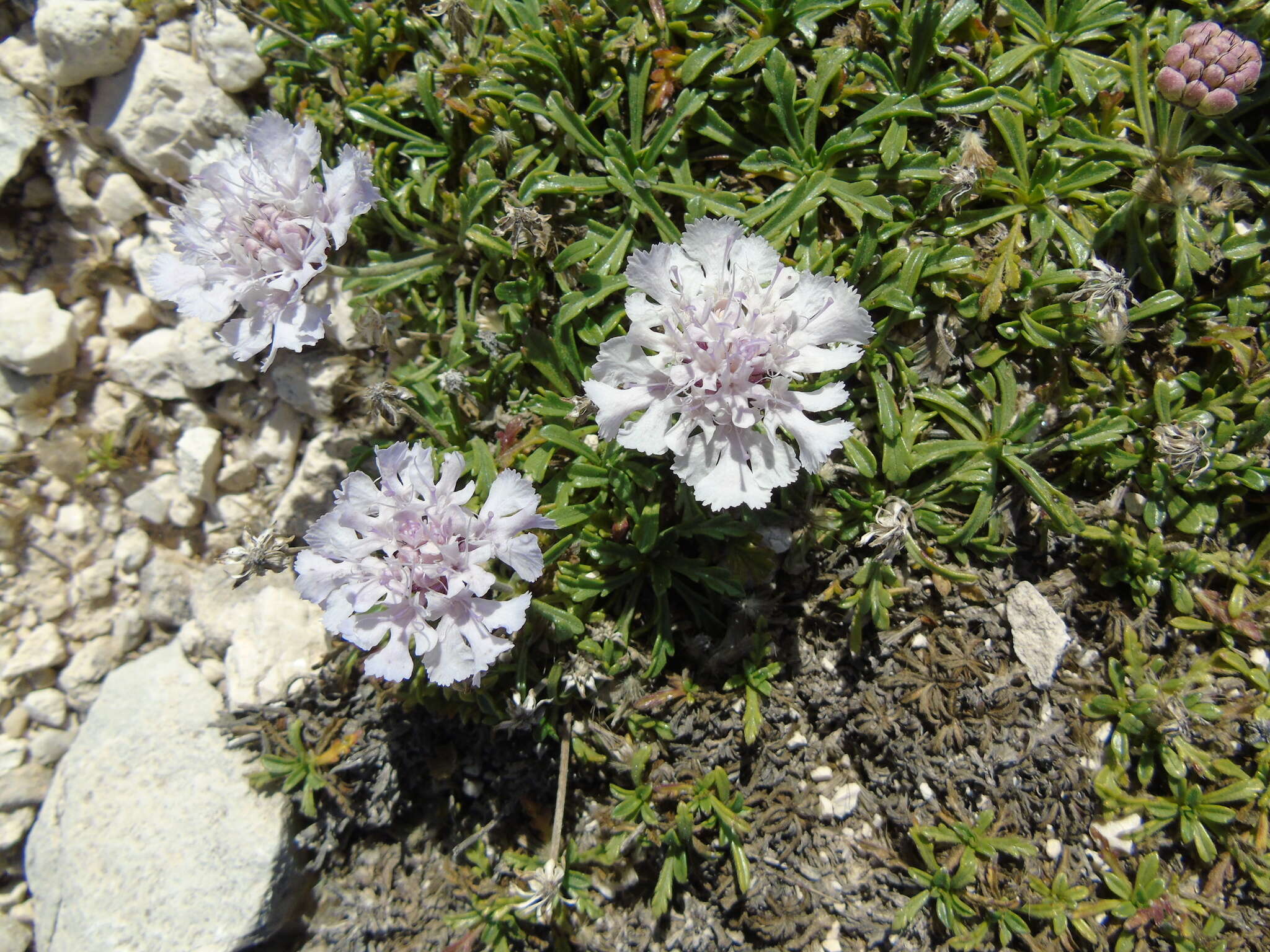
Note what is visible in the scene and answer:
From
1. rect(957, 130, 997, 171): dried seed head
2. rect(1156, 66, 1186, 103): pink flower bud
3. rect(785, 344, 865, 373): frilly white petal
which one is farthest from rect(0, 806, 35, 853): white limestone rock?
rect(1156, 66, 1186, 103): pink flower bud

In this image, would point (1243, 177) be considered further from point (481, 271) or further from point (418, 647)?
A: point (418, 647)

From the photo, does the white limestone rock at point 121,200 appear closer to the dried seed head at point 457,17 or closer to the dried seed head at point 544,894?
the dried seed head at point 457,17

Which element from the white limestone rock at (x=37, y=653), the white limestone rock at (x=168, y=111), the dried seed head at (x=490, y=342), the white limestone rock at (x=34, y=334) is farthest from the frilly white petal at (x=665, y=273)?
the white limestone rock at (x=37, y=653)

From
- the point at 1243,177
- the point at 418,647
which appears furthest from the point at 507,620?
the point at 1243,177

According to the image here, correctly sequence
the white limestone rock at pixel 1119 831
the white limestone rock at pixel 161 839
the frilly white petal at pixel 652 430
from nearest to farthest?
the frilly white petal at pixel 652 430
the white limestone rock at pixel 1119 831
the white limestone rock at pixel 161 839

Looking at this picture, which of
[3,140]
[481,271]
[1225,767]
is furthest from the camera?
[3,140]

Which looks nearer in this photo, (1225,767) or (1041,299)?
(1225,767)

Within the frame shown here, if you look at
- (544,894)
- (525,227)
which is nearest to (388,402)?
(525,227)
